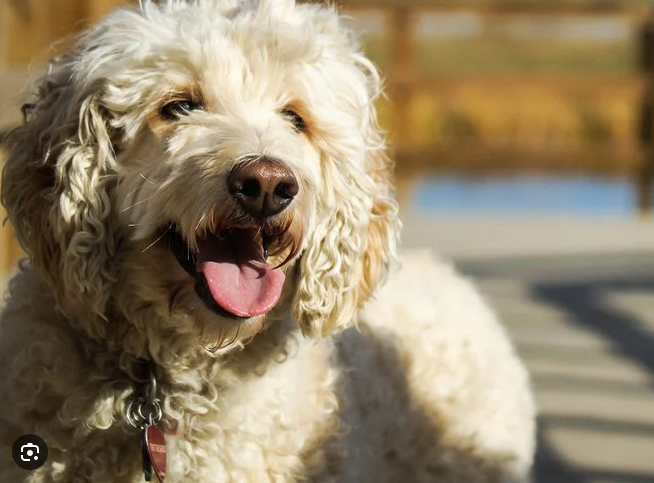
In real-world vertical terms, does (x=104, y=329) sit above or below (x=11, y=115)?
above

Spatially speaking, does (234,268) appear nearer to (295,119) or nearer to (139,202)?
(139,202)

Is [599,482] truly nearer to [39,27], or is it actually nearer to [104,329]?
[104,329]

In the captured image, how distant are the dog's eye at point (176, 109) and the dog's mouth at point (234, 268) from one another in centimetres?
29

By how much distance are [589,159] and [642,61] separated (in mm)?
1746

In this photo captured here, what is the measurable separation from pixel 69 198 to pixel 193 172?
339mm

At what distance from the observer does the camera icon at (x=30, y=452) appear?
10.1 ft

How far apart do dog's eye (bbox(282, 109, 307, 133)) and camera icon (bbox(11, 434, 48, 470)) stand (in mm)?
1021

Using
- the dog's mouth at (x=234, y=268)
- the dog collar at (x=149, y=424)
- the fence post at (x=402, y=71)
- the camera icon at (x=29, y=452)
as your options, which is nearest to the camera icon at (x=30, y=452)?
the camera icon at (x=29, y=452)

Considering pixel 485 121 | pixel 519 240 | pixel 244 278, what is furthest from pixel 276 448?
pixel 485 121

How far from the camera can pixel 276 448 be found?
3270 millimetres

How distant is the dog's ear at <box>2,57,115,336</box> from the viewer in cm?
305

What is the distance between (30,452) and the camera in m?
3.08

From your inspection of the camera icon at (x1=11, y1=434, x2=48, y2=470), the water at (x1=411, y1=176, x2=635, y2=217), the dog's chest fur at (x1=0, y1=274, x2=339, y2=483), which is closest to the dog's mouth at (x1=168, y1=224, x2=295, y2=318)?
the dog's chest fur at (x1=0, y1=274, x2=339, y2=483)

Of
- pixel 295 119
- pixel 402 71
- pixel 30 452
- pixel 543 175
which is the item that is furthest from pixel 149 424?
pixel 543 175
